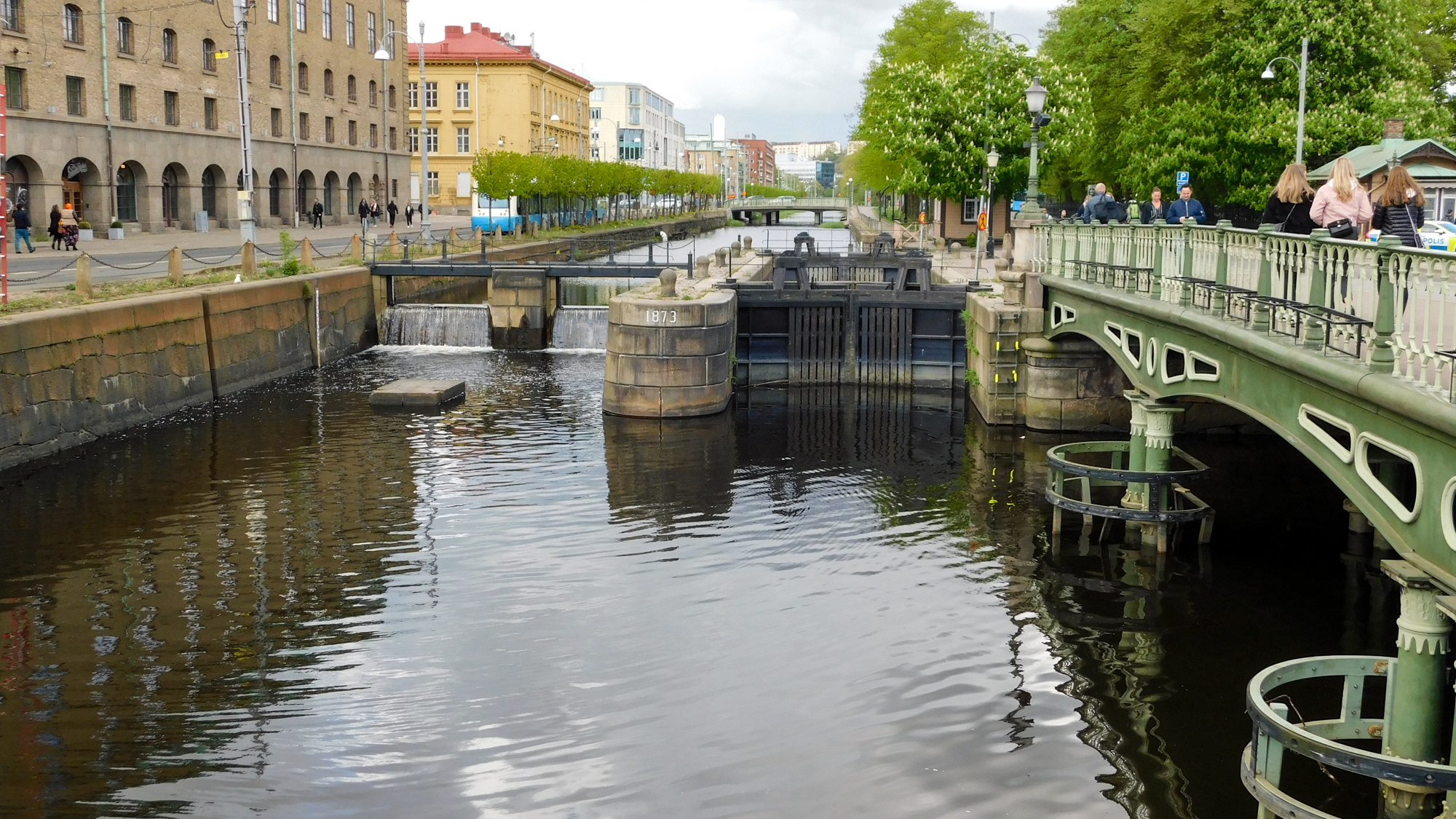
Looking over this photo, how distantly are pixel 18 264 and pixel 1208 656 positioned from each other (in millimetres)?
27453

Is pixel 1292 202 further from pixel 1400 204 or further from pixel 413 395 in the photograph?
pixel 413 395

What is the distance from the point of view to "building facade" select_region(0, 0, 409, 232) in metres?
43.3

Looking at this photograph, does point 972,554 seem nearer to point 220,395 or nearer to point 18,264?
point 220,395

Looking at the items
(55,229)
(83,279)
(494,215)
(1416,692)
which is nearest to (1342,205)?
(1416,692)

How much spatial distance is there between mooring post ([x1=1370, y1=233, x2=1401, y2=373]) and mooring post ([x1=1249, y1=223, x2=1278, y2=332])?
2.21 meters

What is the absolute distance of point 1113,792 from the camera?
9219 mm

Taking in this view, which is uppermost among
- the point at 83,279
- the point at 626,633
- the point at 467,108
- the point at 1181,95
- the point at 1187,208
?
the point at 467,108

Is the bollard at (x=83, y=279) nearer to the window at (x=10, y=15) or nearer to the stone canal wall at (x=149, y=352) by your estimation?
the stone canal wall at (x=149, y=352)

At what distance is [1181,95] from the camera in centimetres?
4391

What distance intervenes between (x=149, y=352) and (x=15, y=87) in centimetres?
2437

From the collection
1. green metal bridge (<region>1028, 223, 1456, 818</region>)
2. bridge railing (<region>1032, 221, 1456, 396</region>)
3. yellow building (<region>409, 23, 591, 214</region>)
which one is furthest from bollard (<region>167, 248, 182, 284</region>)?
yellow building (<region>409, 23, 591, 214</region>)

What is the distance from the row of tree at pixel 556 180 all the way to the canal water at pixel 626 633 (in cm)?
4094

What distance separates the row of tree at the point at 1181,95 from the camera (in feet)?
131

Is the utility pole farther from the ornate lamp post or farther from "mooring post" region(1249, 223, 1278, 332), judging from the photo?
"mooring post" region(1249, 223, 1278, 332)
